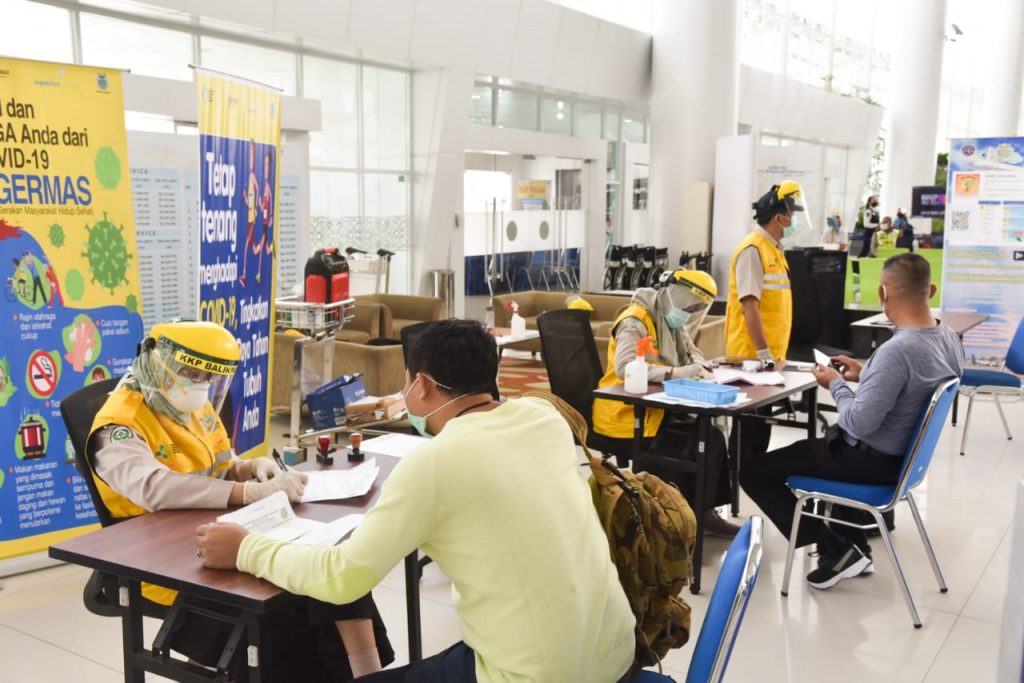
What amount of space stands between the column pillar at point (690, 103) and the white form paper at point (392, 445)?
33.2ft

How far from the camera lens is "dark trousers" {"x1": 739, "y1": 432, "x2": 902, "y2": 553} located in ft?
11.7

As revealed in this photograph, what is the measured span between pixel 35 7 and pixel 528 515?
6929 mm

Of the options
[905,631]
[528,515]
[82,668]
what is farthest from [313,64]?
[528,515]

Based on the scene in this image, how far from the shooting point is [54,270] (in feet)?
12.3

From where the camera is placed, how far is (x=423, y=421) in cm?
196

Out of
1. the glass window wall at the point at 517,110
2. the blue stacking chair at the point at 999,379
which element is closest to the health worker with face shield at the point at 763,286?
the blue stacking chair at the point at 999,379

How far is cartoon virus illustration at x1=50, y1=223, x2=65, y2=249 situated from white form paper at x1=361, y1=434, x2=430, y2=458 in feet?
5.70

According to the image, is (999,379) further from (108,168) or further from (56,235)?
(56,235)

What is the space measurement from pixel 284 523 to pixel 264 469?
0.44m

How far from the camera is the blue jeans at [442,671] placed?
1857mm

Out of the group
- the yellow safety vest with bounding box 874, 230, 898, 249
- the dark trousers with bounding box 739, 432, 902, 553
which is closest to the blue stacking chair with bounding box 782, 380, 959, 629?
the dark trousers with bounding box 739, 432, 902, 553

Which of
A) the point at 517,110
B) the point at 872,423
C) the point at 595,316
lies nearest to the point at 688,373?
the point at 872,423

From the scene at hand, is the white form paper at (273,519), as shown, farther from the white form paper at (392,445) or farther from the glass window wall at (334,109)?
the glass window wall at (334,109)

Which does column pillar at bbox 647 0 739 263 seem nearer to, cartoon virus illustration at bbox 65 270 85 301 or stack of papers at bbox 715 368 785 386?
stack of papers at bbox 715 368 785 386
